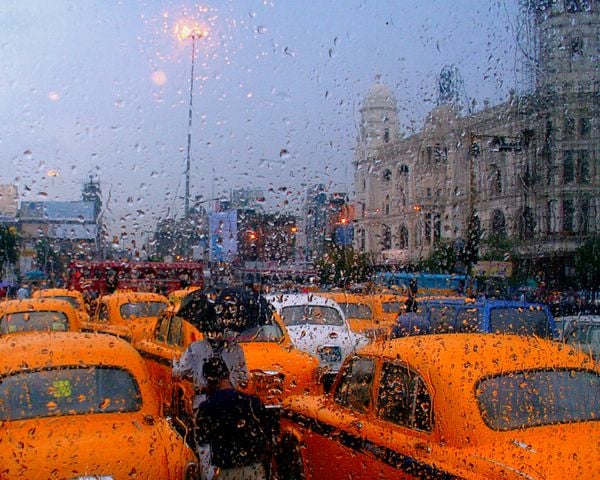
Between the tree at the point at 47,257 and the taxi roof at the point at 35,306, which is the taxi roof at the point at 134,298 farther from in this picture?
the tree at the point at 47,257

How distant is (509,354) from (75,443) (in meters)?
2.28

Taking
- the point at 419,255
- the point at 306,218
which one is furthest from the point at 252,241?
the point at 419,255

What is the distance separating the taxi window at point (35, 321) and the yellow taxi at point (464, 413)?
5.10 metres

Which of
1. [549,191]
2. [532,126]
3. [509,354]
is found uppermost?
[532,126]

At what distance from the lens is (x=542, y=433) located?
361cm

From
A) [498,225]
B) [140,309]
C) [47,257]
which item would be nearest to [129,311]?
[140,309]

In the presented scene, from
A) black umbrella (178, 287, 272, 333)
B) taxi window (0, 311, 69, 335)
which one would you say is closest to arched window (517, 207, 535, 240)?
taxi window (0, 311, 69, 335)

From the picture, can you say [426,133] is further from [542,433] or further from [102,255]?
[542,433]

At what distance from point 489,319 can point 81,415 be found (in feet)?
18.7

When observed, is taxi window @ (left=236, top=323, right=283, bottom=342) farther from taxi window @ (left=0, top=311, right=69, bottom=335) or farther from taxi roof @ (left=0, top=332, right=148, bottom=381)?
taxi roof @ (left=0, top=332, right=148, bottom=381)

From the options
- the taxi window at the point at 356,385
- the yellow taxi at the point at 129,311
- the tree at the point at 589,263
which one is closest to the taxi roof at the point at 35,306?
the yellow taxi at the point at 129,311

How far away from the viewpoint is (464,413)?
3613mm

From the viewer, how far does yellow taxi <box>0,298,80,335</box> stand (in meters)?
8.61

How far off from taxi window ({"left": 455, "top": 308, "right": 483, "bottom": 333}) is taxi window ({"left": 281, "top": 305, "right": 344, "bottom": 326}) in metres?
1.69
